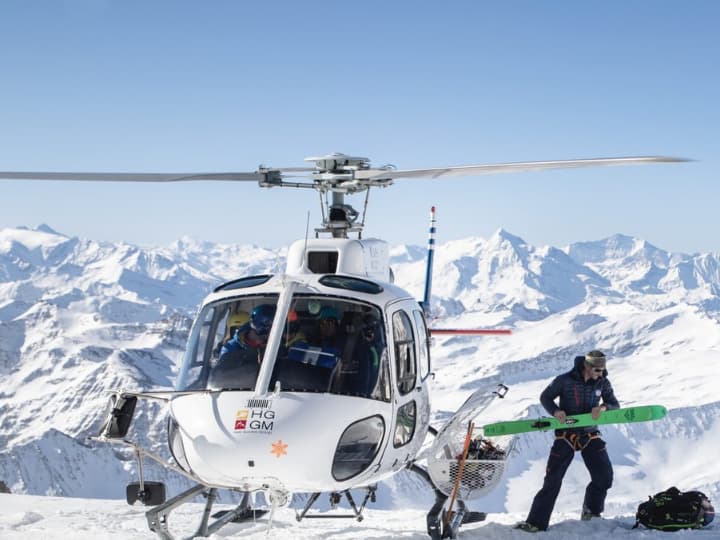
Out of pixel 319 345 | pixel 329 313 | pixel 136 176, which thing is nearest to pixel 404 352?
pixel 329 313

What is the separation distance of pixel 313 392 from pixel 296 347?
0.57 meters

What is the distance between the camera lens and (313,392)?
8.57 metres

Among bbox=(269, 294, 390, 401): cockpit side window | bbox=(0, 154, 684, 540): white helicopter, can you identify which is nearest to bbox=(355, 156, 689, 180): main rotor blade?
bbox=(0, 154, 684, 540): white helicopter

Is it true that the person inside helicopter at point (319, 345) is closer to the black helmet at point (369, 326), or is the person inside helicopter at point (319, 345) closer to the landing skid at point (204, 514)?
the black helmet at point (369, 326)

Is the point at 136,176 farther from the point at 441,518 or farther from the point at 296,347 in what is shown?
the point at 441,518

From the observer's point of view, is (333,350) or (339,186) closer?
(333,350)

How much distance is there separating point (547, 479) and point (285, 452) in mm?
3964

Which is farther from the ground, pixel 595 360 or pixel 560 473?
pixel 595 360

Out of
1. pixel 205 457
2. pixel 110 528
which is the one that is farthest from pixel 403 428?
pixel 110 528

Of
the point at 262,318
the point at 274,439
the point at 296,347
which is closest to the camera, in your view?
the point at 274,439

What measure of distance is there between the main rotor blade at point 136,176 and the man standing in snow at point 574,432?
4.54m

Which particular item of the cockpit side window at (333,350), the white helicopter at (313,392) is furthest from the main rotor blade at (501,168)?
the cockpit side window at (333,350)

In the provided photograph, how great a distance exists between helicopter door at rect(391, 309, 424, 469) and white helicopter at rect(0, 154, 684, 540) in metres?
0.02

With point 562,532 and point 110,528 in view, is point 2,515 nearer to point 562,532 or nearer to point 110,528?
point 110,528
